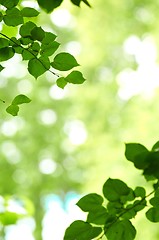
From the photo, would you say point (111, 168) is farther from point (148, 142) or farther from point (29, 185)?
point (29, 185)

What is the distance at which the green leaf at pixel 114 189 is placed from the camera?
20.6 inches

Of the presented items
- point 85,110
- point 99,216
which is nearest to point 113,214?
point 99,216

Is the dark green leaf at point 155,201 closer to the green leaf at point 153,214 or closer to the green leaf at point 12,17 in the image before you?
the green leaf at point 153,214

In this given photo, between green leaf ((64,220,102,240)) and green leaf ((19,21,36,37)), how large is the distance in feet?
0.85

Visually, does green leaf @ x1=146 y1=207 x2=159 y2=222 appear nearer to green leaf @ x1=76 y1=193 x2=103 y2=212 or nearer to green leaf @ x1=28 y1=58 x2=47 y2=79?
green leaf @ x1=76 y1=193 x2=103 y2=212

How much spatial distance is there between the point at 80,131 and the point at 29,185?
41.0 inches

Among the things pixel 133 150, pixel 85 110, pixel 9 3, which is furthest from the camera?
pixel 85 110

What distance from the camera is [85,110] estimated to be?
5.99 m

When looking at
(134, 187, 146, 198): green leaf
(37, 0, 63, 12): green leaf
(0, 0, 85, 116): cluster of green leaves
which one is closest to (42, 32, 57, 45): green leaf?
(0, 0, 85, 116): cluster of green leaves

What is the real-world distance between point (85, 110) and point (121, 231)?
544 centimetres

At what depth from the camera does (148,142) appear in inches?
162

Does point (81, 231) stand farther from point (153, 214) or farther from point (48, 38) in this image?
point (48, 38)

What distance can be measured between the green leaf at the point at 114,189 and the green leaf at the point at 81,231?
0.05 m

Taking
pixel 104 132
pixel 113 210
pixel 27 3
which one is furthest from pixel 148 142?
pixel 113 210
